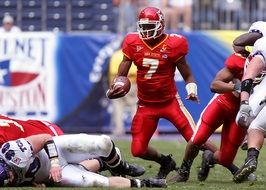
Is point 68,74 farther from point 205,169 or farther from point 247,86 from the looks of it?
point 247,86

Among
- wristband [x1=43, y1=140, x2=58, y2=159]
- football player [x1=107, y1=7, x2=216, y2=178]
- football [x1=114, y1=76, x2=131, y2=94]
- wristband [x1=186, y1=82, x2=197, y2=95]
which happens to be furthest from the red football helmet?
wristband [x1=43, y1=140, x2=58, y2=159]

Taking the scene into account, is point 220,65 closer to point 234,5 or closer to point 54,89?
point 234,5

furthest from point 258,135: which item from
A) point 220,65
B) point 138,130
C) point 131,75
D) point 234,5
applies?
point 234,5

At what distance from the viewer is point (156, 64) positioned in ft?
28.2

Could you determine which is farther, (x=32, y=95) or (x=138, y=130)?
(x=32, y=95)

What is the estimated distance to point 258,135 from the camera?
7.35 meters

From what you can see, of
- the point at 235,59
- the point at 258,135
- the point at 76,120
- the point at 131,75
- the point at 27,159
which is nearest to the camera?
the point at 27,159

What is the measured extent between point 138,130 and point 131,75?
6245 millimetres

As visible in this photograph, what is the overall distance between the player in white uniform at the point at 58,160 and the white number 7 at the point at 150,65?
1.43 metres

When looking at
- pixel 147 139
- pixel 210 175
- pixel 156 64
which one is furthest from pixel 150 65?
pixel 210 175

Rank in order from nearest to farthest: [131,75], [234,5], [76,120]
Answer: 1. [131,75]
2. [76,120]
3. [234,5]

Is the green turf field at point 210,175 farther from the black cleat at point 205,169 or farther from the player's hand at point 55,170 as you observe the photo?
the player's hand at point 55,170

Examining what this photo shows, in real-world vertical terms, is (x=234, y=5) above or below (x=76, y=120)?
above

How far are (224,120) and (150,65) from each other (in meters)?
0.89
